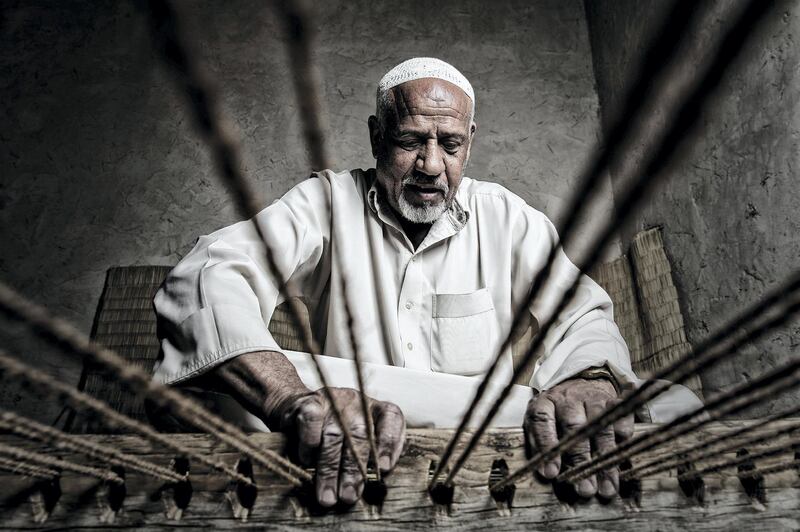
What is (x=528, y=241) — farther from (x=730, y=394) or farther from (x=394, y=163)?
(x=730, y=394)

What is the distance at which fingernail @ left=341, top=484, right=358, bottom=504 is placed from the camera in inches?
32.4

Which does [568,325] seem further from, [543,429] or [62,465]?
[62,465]

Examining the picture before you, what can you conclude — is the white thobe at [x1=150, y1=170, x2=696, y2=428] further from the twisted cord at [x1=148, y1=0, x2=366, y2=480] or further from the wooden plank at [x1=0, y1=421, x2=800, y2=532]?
the twisted cord at [x1=148, y1=0, x2=366, y2=480]

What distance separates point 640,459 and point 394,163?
103 cm

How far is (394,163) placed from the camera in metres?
1.71

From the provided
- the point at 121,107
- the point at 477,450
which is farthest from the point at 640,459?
the point at 121,107

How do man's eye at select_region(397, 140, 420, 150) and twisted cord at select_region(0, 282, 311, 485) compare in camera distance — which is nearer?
twisted cord at select_region(0, 282, 311, 485)

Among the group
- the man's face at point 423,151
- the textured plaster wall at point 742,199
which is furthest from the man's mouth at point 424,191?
the textured plaster wall at point 742,199

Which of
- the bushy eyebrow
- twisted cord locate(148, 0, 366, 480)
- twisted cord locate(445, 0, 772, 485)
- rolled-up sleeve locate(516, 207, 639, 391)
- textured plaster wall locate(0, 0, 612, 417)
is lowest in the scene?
twisted cord locate(445, 0, 772, 485)

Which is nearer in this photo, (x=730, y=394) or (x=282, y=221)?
(x=730, y=394)

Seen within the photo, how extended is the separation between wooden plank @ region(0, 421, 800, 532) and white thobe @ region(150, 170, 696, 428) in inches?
14.5

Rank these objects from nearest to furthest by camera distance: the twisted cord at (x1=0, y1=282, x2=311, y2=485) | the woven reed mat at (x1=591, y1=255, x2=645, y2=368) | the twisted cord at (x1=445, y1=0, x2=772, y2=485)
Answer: the twisted cord at (x1=445, y1=0, x2=772, y2=485), the twisted cord at (x1=0, y1=282, x2=311, y2=485), the woven reed mat at (x1=591, y1=255, x2=645, y2=368)

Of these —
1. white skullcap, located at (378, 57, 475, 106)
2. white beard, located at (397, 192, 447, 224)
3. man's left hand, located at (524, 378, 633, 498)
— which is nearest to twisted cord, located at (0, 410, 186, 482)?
man's left hand, located at (524, 378, 633, 498)

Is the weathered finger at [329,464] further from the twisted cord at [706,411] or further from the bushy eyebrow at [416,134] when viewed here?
the bushy eyebrow at [416,134]
